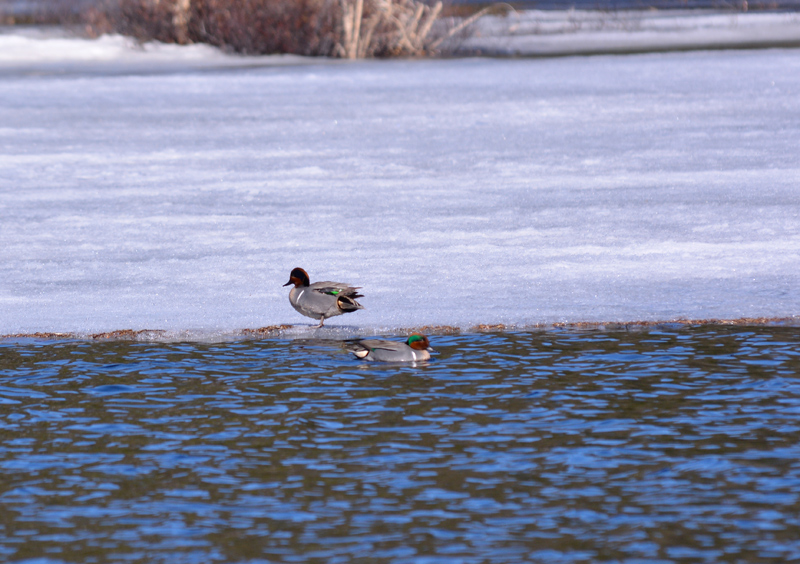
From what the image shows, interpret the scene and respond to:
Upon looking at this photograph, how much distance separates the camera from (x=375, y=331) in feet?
23.0

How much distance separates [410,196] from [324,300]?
3.98 m

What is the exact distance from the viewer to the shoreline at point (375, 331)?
6949mm

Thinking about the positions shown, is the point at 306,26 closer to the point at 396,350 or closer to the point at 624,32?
the point at 624,32

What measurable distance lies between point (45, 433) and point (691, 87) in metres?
12.4

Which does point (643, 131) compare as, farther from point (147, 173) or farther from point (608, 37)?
point (608, 37)

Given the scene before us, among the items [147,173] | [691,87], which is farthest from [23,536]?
[691,87]

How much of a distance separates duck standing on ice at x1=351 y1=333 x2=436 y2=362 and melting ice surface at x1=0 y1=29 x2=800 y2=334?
856mm

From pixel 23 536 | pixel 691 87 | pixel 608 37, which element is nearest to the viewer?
pixel 23 536

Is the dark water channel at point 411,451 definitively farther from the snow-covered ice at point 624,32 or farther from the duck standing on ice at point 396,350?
the snow-covered ice at point 624,32

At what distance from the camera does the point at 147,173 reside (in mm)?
12000

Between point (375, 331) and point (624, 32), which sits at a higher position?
point (624, 32)

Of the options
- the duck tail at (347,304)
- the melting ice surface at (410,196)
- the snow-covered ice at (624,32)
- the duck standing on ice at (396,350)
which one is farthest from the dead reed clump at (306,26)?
the duck standing on ice at (396,350)

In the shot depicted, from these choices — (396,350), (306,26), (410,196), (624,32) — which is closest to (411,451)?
(396,350)

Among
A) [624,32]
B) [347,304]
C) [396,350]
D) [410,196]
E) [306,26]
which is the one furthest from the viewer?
[624,32]
